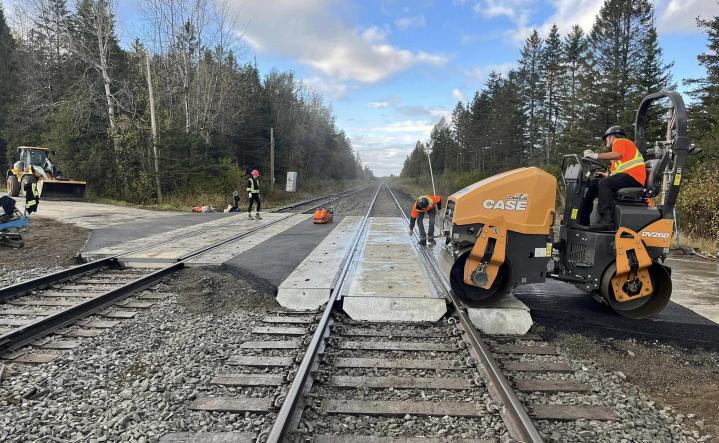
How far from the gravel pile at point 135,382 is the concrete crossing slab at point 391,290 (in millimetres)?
1264

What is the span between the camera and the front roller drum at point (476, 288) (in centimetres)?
519

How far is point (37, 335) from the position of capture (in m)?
4.64

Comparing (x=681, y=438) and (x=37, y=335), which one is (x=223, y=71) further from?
(x=681, y=438)

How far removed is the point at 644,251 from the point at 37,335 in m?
6.60

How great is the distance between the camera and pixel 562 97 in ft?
133

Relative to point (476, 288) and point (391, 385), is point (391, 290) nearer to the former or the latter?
point (476, 288)

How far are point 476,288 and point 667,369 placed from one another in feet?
6.48

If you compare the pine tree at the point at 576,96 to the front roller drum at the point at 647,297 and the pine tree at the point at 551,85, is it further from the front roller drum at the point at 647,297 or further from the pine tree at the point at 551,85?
the front roller drum at the point at 647,297

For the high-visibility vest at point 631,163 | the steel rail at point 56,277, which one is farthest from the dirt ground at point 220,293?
the high-visibility vest at point 631,163

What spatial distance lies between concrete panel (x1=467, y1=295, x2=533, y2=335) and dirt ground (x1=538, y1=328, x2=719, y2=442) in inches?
8.9

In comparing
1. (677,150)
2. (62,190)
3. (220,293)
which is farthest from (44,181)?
(677,150)

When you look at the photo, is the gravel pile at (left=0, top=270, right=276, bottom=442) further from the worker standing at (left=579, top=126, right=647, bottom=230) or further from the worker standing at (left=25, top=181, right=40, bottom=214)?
the worker standing at (left=25, top=181, right=40, bottom=214)

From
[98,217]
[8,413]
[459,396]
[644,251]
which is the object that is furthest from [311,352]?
[98,217]

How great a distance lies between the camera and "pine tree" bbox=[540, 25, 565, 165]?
40.7m
